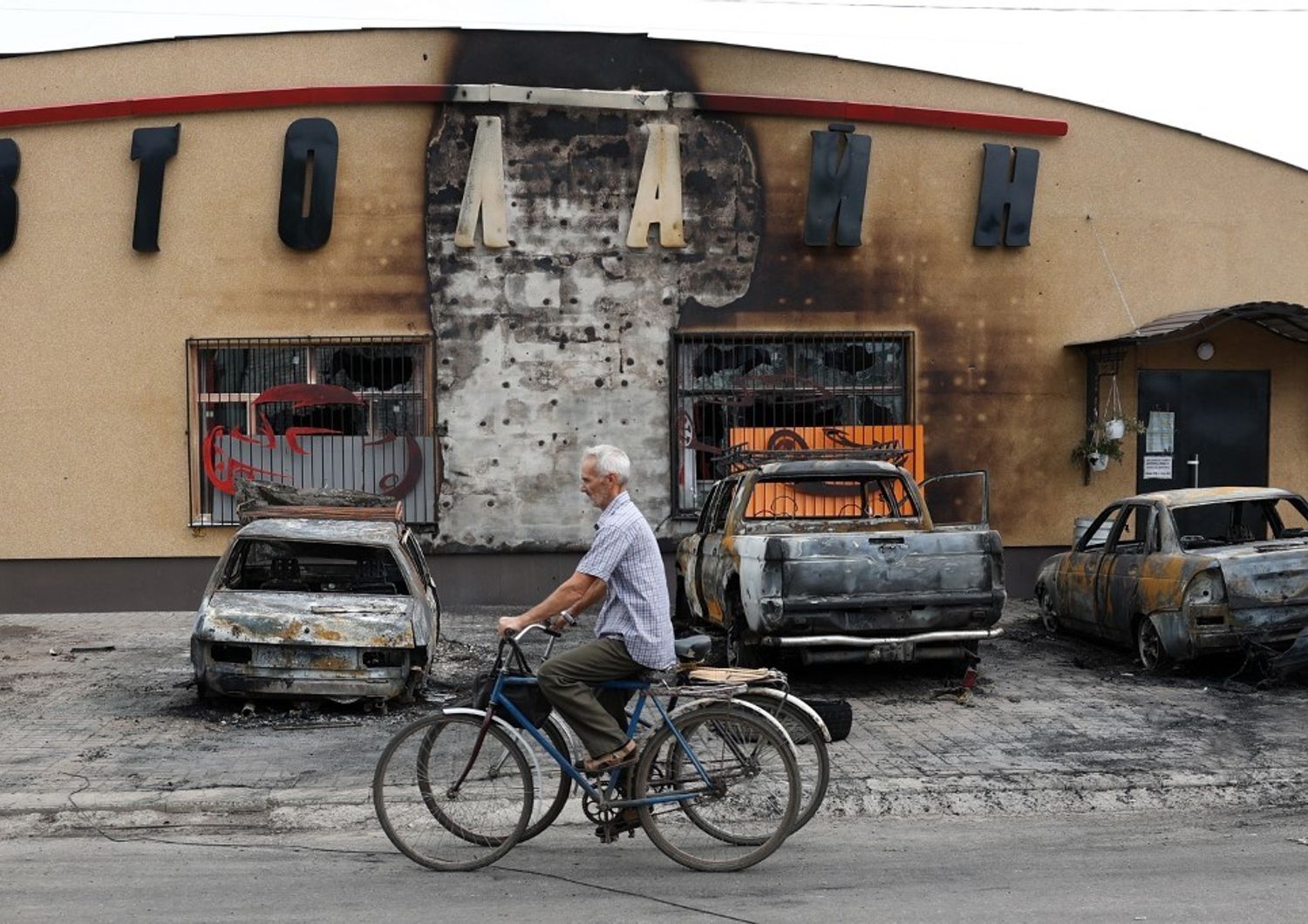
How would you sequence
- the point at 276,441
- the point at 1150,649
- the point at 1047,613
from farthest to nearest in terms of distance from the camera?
the point at 276,441
the point at 1047,613
the point at 1150,649

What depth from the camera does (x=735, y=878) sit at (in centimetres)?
575

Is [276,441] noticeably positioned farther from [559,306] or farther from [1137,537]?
[1137,537]

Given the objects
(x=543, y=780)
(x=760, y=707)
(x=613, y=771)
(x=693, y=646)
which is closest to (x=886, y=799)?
(x=760, y=707)

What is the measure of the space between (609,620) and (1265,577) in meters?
6.13

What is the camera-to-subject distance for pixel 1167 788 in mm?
7250

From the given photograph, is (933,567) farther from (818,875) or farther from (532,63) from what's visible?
(532,63)

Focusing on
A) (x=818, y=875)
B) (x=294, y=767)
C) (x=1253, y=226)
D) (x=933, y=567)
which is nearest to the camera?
(x=818, y=875)

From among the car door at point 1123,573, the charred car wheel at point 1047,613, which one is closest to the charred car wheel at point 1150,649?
the car door at point 1123,573

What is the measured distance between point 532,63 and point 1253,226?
28.3ft

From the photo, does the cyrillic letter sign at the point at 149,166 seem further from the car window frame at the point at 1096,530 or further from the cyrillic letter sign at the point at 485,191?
the car window frame at the point at 1096,530

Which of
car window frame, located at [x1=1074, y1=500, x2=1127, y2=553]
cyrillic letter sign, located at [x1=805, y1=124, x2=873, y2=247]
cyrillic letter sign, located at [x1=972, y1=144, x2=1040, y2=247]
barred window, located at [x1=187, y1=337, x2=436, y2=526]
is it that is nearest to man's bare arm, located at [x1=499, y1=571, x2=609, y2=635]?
car window frame, located at [x1=1074, y1=500, x2=1127, y2=553]

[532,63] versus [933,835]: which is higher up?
[532,63]

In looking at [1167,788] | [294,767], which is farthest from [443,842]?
[1167,788]

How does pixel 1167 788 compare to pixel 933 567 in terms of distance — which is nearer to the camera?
pixel 1167 788
